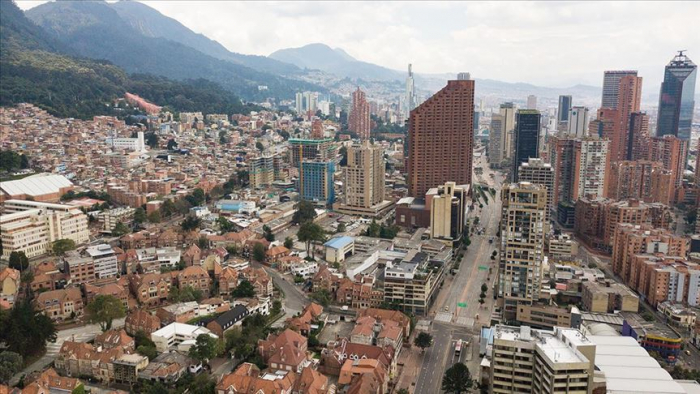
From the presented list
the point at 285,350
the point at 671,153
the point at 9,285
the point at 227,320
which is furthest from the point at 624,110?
the point at 9,285

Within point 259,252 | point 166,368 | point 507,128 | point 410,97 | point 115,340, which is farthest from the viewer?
point 410,97

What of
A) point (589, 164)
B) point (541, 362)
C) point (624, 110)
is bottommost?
point (541, 362)

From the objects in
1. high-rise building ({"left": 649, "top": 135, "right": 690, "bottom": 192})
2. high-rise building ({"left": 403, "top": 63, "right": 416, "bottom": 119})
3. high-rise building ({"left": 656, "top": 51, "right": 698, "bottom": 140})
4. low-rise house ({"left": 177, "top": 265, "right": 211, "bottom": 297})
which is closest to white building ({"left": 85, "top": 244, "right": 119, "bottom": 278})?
low-rise house ({"left": 177, "top": 265, "right": 211, "bottom": 297})

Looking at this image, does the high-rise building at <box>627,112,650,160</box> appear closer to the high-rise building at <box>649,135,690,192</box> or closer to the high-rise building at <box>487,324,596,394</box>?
the high-rise building at <box>649,135,690,192</box>

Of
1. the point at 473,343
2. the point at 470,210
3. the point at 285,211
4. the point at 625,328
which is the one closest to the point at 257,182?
the point at 285,211

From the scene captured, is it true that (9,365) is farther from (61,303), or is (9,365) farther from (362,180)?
(362,180)

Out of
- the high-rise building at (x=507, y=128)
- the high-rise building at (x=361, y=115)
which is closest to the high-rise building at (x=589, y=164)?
the high-rise building at (x=507, y=128)

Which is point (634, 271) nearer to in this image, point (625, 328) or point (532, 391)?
point (625, 328)
